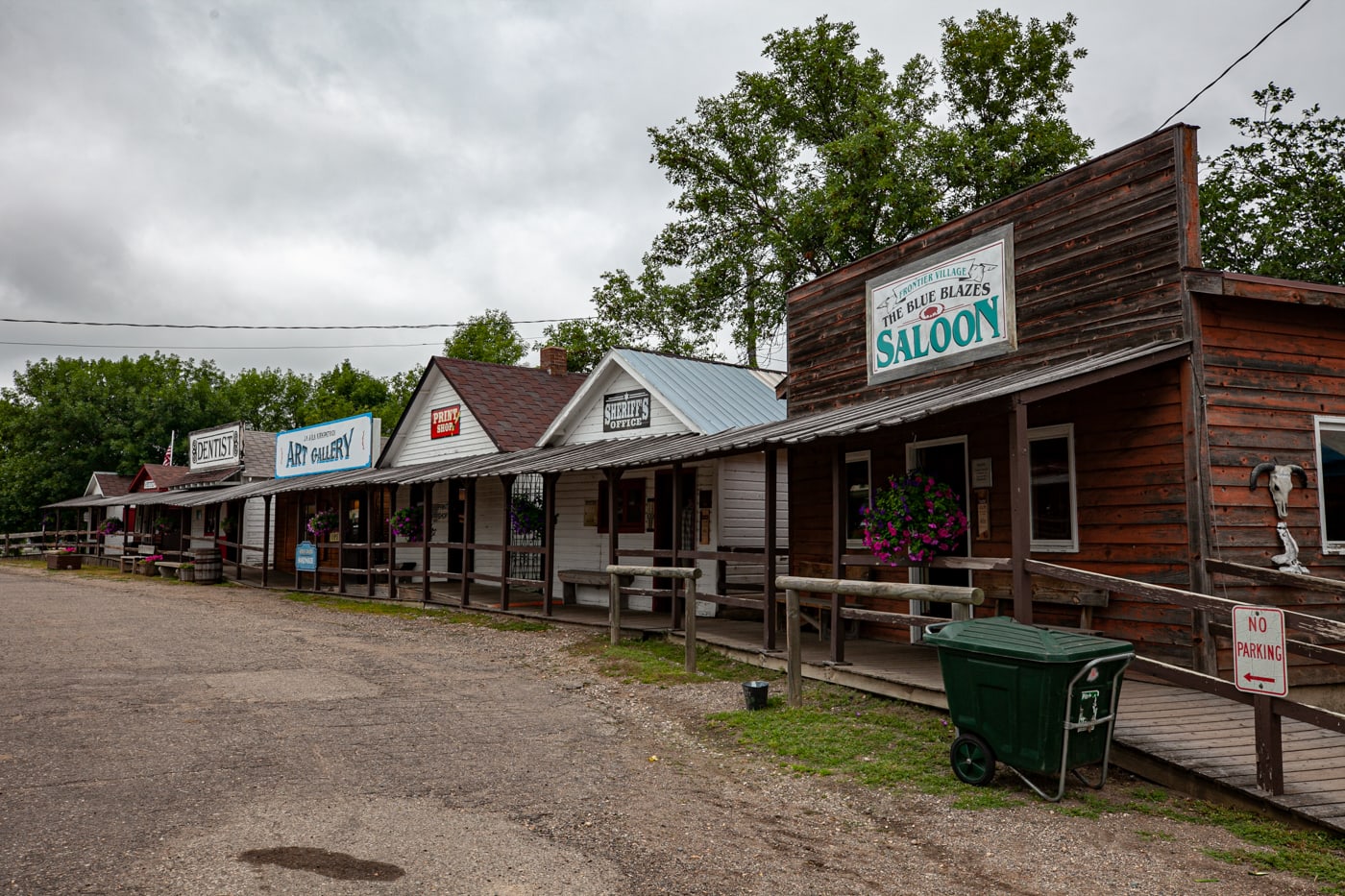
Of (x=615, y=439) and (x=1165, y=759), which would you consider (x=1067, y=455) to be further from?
(x=615, y=439)

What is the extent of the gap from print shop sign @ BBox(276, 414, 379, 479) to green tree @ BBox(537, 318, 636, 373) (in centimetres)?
1121

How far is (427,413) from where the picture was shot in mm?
23062

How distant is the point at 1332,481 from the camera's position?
8352 mm

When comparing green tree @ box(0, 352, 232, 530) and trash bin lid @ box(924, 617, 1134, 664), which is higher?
green tree @ box(0, 352, 232, 530)

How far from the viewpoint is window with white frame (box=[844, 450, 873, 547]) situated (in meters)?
11.9

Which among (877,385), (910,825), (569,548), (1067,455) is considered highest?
(877,385)

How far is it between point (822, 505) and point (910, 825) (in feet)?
23.1

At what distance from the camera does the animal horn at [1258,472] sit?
7.96 m

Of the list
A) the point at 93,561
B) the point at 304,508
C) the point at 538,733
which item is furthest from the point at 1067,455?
the point at 93,561

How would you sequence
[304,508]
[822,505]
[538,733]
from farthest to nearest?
[304,508], [822,505], [538,733]

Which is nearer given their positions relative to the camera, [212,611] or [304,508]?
[212,611]

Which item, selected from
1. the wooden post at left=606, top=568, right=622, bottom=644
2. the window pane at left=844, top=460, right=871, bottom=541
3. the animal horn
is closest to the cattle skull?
the animal horn

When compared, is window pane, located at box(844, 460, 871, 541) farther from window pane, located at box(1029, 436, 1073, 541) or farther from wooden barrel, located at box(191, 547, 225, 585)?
wooden barrel, located at box(191, 547, 225, 585)

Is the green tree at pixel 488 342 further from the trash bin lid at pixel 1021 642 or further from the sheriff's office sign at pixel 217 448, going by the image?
the trash bin lid at pixel 1021 642
